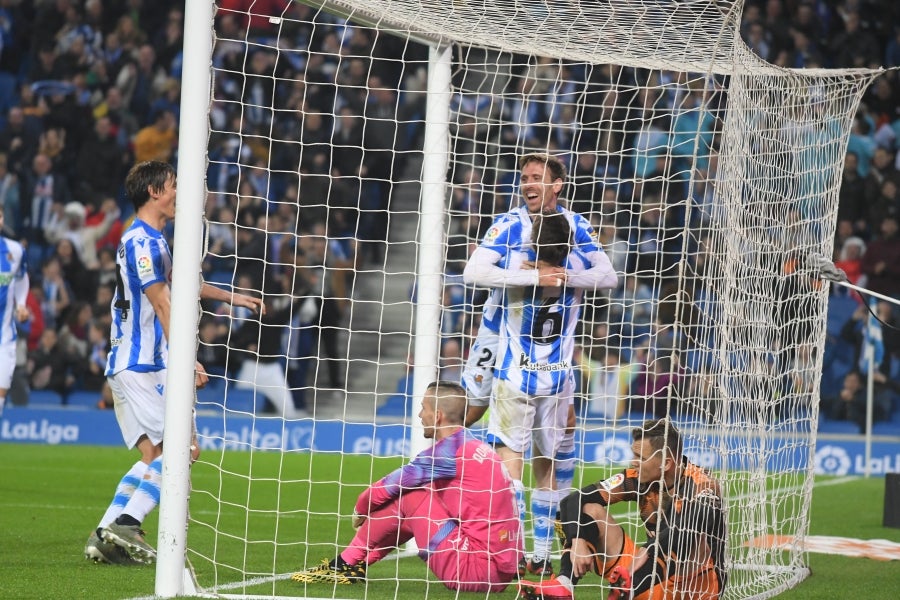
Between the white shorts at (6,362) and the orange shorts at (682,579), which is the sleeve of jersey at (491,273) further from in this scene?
the white shorts at (6,362)

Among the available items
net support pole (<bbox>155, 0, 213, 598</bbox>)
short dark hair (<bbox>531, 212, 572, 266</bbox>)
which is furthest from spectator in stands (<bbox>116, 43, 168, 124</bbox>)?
net support pole (<bbox>155, 0, 213, 598</bbox>)

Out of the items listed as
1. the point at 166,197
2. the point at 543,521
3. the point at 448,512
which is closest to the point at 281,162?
the point at 166,197

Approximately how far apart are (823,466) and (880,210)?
12.5 feet

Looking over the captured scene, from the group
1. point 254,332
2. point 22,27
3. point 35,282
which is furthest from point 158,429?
point 22,27

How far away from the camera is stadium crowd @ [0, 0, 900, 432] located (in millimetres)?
14609

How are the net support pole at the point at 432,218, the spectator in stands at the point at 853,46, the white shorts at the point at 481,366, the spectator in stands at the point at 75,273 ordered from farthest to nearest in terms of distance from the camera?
the spectator in stands at the point at 853,46 → the spectator in stands at the point at 75,273 → the net support pole at the point at 432,218 → the white shorts at the point at 481,366

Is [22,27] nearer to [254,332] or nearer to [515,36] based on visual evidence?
[254,332]

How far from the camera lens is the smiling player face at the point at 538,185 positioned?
6074mm

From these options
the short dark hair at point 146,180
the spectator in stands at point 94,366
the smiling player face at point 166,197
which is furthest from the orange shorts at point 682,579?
the spectator in stands at point 94,366

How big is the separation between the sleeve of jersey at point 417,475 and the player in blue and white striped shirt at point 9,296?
4388 millimetres

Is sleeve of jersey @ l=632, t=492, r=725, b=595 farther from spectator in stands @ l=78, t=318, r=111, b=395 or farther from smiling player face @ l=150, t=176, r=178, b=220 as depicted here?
spectator in stands @ l=78, t=318, r=111, b=395

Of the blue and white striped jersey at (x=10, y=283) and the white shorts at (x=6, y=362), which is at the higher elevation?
the blue and white striped jersey at (x=10, y=283)

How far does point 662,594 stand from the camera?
4945 millimetres

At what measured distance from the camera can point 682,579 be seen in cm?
507
